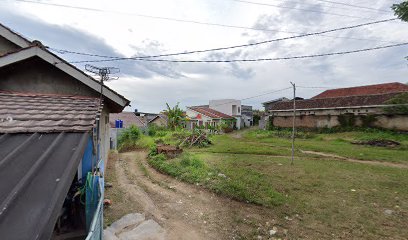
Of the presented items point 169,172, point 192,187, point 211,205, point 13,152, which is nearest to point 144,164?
point 169,172

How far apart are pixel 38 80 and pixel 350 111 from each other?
96.9ft

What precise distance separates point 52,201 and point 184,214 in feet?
17.7

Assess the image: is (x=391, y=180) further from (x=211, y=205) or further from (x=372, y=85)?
(x=372, y=85)

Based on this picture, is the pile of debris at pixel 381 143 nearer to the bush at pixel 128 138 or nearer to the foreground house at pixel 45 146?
the bush at pixel 128 138

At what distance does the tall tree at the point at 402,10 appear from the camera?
30.0 feet

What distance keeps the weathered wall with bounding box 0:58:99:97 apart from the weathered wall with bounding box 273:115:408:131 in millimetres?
27788

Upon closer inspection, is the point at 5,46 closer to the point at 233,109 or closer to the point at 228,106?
the point at 228,106

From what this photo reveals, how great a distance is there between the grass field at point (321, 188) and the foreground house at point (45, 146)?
4883 mm

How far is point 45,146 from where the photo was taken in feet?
10.1

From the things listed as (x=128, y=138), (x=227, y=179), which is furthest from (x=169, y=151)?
(x=128, y=138)

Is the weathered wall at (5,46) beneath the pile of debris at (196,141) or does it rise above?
above

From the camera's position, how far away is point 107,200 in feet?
24.5

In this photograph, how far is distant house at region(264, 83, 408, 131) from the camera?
79.4ft

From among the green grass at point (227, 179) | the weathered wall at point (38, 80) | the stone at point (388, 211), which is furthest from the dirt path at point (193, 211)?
the weathered wall at point (38, 80)
